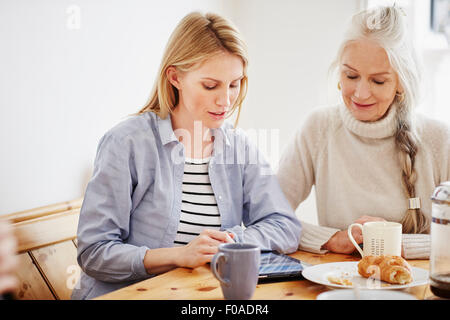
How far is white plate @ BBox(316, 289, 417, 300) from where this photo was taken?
2.47 feet

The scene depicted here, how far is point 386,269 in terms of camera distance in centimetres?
84

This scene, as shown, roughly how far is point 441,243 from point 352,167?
1.90 ft

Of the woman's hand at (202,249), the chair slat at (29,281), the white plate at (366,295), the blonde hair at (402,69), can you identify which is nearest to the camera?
the white plate at (366,295)

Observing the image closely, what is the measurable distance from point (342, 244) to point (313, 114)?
48 cm

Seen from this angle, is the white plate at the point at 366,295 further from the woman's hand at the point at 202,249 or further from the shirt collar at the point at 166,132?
the shirt collar at the point at 166,132

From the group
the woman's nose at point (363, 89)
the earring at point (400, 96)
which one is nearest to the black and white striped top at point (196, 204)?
the woman's nose at point (363, 89)

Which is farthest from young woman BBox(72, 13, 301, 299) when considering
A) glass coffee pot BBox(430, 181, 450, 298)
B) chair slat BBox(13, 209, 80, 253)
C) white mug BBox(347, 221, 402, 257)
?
glass coffee pot BBox(430, 181, 450, 298)

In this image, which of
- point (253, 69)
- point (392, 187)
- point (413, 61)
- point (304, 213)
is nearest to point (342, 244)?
point (392, 187)

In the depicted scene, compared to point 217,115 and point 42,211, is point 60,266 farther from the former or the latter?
point 217,115

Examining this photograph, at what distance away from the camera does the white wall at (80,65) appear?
3.65 ft

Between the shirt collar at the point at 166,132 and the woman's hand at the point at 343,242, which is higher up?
the shirt collar at the point at 166,132

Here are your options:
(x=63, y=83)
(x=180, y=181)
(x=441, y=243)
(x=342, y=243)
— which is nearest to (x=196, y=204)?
(x=180, y=181)

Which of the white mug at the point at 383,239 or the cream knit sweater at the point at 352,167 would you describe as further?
the cream knit sweater at the point at 352,167

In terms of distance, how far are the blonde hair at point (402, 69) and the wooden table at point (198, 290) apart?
0.49 metres
